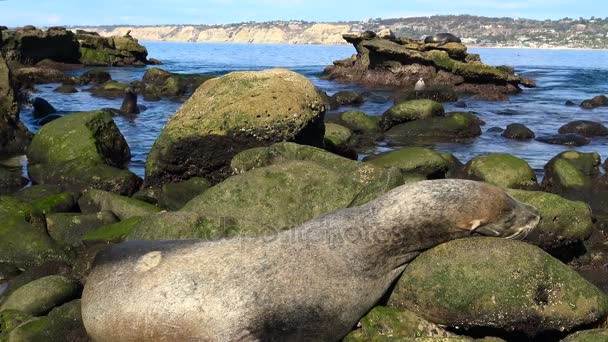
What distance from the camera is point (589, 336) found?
5266 mm

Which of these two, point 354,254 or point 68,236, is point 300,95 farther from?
point 354,254

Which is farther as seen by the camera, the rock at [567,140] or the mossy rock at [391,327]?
the rock at [567,140]

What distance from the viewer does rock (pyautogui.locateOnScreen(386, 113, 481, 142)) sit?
1928cm

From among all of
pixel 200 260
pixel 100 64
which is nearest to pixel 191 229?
pixel 200 260

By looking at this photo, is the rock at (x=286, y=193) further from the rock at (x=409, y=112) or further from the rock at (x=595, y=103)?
the rock at (x=595, y=103)

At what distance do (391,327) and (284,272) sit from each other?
1078 millimetres

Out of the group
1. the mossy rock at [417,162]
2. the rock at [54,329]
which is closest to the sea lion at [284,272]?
the rock at [54,329]

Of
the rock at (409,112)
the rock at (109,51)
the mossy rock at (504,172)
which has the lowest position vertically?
the rock at (109,51)

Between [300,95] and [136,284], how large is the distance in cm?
714

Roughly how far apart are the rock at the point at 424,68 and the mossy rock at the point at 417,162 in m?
23.5

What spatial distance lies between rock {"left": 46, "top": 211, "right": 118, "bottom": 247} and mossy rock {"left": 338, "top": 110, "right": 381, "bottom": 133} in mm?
11369

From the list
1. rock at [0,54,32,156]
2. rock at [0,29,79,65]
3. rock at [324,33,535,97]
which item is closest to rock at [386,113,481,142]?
rock at [0,54,32,156]

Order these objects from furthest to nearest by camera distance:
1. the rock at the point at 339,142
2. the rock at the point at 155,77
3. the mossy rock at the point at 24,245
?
1. the rock at the point at 155,77
2. the rock at the point at 339,142
3. the mossy rock at the point at 24,245

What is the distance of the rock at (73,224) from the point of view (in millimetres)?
8789
